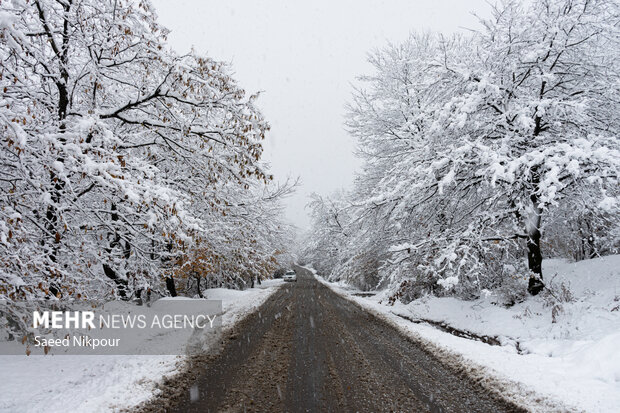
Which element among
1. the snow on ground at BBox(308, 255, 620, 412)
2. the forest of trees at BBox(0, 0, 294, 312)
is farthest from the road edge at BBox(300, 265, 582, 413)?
the forest of trees at BBox(0, 0, 294, 312)

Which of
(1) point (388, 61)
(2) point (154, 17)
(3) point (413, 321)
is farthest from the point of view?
(1) point (388, 61)

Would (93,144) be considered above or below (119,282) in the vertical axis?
above

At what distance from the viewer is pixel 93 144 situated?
5098 mm

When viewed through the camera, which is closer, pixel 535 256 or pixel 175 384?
pixel 175 384

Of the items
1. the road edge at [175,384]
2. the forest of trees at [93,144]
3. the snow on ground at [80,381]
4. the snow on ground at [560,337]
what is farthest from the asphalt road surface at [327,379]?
the forest of trees at [93,144]

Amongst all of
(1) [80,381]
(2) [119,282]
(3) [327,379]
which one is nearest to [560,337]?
(3) [327,379]

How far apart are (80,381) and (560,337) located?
28.7 ft

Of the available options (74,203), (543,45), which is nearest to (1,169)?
(74,203)

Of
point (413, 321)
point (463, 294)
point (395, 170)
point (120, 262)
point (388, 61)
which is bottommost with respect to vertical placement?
point (413, 321)

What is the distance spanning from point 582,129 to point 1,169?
1149cm

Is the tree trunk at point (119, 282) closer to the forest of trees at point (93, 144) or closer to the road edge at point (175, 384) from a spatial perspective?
the forest of trees at point (93, 144)

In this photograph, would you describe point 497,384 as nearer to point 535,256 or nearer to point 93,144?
point 535,256

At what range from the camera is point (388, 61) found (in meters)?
16.0

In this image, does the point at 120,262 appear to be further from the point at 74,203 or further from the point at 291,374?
the point at 291,374
